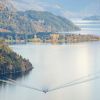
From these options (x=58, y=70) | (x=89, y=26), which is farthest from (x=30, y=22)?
(x=58, y=70)

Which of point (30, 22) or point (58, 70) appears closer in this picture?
point (58, 70)

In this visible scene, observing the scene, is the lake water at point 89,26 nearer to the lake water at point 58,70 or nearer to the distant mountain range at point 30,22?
the distant mountain range at point 30,22

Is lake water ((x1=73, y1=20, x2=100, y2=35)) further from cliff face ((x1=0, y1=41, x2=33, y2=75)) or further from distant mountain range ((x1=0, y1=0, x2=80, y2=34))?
cliff face ((x1=0, y1=41, x2=33, y2=75))

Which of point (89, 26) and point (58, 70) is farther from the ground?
point (89, 26)

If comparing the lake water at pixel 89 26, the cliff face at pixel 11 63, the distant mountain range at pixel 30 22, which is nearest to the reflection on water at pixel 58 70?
the cliff face at pixel 11 63

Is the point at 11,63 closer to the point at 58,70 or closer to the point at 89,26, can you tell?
the point at 58,70

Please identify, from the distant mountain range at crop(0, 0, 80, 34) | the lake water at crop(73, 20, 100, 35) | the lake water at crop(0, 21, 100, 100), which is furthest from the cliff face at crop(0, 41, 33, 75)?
the lake water at crop(73, 20, 100, 35)

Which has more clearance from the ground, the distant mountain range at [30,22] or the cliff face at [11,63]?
the distant mountain range at [30,22]

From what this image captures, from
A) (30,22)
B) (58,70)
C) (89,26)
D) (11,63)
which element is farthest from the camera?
(89,26)
